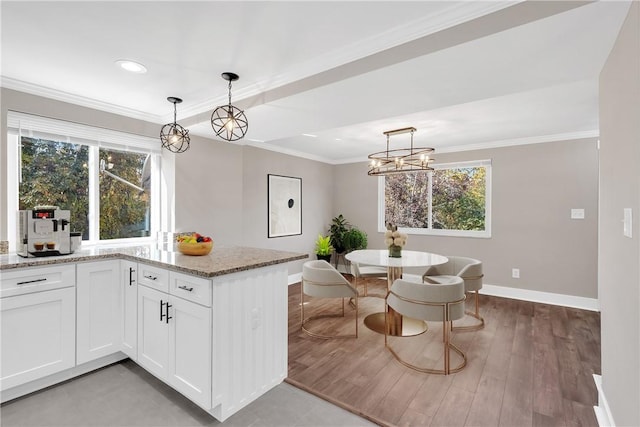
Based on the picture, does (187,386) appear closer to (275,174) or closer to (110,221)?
(110,221)

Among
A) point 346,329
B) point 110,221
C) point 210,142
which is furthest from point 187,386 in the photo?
point 210,142

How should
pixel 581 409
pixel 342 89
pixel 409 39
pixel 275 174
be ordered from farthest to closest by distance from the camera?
Answer: pixel 275 174 → pixel 342 89 → pixel 581 409 → pixel 409 39

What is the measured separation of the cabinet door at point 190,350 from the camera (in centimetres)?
174

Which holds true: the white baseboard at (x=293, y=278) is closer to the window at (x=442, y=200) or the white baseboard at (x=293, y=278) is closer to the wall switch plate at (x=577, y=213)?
the window at (x=442, y=200)

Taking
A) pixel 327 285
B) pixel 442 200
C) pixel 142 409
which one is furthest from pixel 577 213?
pixel 142 409

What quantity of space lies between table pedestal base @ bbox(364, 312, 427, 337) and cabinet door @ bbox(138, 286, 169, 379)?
210 centimetres

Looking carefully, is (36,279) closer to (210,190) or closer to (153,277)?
(153,277)

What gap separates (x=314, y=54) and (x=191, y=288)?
5.77 feet

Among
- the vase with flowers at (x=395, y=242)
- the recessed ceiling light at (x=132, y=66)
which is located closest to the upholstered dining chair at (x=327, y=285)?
the vase with flowers at (x=395, y=242)

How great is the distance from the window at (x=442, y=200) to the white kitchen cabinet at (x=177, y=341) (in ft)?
14.1

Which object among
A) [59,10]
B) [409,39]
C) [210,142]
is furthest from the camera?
[210,142]

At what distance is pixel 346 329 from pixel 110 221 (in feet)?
9.16

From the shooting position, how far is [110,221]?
3197 millimetres

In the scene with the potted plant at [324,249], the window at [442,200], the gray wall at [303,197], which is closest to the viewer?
the gray wall at [303,197]
